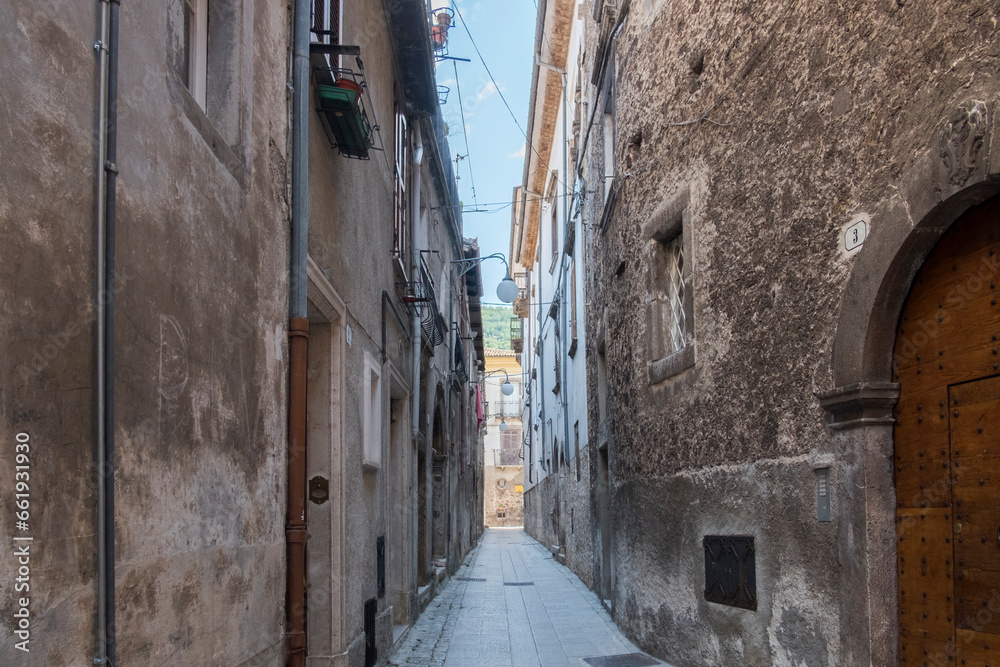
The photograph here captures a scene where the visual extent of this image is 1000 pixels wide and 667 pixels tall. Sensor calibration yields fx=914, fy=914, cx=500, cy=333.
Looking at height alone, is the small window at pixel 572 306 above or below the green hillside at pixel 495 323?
below

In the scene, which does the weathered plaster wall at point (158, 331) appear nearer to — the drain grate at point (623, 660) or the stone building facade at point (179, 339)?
the stone building facade at point (179, 339)

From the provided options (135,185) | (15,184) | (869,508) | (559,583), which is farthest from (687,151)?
(559,583)

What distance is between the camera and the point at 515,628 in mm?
9289

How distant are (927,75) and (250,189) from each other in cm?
299

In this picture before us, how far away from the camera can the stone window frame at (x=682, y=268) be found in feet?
22.1

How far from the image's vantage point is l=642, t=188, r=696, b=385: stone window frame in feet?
22.1

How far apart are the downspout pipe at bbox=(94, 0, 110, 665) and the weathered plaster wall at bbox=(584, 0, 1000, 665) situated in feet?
10.2

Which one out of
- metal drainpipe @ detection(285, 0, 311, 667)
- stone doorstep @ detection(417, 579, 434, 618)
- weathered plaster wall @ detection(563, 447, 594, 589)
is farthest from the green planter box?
weathered plaster wall @ detection(563, 447, 594, 589)

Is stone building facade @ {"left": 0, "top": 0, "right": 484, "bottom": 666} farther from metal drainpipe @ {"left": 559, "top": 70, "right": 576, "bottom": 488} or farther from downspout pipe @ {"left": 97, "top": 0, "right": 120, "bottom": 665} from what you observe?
metal drainpipe @ {"left": 559, "top": 70, "right": 576, "bottom": 488}

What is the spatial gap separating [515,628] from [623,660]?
84.8 inches

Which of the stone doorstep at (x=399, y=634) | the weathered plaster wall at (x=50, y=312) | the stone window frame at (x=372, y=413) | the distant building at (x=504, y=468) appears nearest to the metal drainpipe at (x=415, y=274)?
the stone doorstep at (x=399, y=634)

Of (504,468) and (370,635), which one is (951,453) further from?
(504,468)

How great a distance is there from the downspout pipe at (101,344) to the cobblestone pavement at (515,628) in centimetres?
519

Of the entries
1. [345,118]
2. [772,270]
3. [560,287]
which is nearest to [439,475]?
[560,287]
